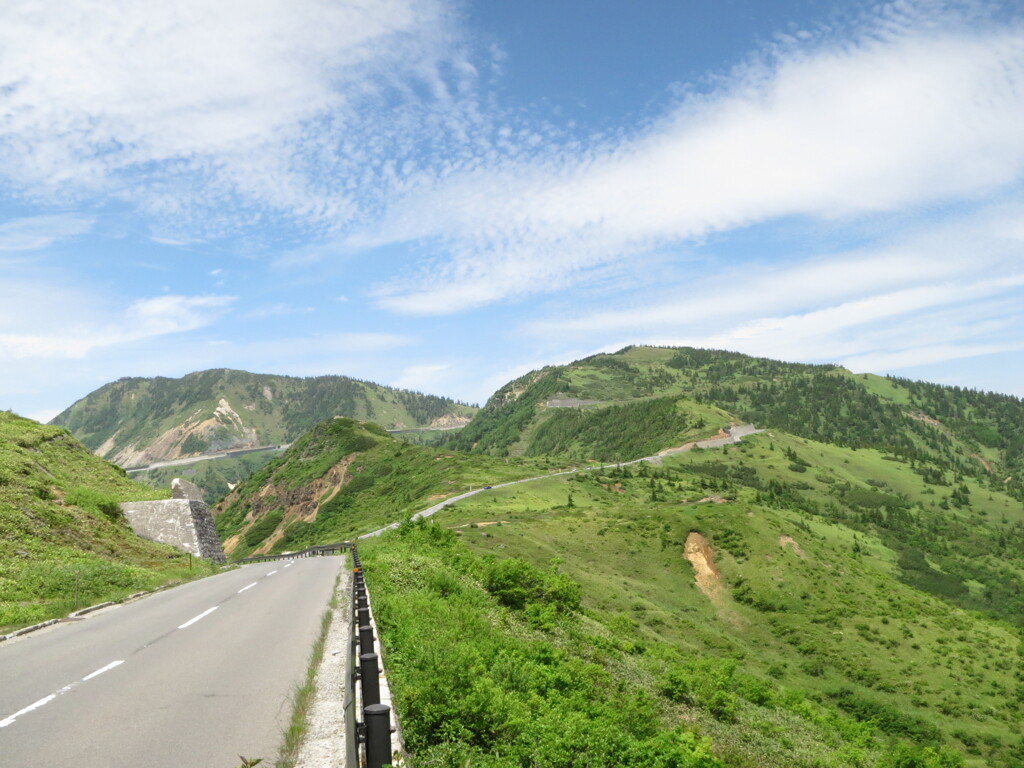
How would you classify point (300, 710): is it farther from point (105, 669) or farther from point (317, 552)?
point (317, 552)

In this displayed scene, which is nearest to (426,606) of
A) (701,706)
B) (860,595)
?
(701,706)

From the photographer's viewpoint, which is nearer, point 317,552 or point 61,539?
point 61,539

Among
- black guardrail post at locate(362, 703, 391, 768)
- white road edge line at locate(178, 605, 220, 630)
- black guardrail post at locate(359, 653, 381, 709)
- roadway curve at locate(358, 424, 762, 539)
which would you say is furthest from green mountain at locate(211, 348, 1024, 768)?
white road edge line at locate(178, 605, 220, 630)

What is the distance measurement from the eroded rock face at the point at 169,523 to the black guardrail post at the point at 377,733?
38.0 metres

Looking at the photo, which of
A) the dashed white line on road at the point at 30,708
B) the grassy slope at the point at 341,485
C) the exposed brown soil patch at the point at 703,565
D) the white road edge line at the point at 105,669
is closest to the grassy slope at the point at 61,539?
the white road edge line at the point at 105,669

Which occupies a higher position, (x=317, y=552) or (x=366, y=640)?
(x=366, y=640)

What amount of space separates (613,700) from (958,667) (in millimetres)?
52399

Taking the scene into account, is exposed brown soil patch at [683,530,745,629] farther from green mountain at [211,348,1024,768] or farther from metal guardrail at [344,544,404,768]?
metal guardrail at [344,544,404,768]

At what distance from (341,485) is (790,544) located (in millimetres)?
79555

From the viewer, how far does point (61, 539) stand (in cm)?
2691

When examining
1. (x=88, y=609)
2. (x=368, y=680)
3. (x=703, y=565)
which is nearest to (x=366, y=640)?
(x=368, y=680)

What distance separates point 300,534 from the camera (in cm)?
9844

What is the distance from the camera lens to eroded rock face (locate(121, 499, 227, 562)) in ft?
123

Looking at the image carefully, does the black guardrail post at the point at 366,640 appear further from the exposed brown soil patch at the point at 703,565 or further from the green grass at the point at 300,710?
the exposed brown soil patch at the point at 703,565
